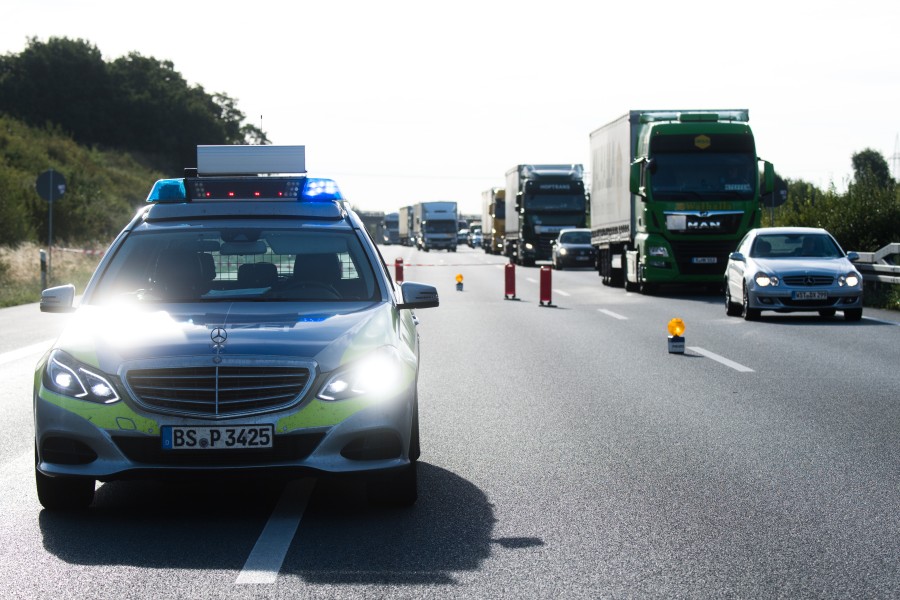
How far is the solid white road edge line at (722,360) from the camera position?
1344 cm

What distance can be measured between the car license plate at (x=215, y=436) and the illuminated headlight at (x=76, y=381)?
12.3 inches

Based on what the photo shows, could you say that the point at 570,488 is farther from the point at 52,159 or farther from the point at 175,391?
the point at 52,159

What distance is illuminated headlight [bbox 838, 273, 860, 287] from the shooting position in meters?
20.3

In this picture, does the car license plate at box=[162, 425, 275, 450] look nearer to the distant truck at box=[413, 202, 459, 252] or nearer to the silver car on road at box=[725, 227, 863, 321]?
the silver car on road at box=[725, 227, 863, 321]

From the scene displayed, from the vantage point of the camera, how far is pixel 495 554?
566cm

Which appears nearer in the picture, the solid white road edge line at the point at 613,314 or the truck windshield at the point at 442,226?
the solid white road edge line at the point at 613,314

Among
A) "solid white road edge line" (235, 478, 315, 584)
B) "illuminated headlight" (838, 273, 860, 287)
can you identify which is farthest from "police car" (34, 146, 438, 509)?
"illuminated headlight" (838, 273, 860, 287)

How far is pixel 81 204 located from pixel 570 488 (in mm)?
52656

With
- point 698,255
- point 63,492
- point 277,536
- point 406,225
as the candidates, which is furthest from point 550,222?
point 406,225

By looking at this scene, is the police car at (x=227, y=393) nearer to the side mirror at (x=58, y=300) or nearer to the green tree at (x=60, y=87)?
the side mirror at (x=58, y=300)

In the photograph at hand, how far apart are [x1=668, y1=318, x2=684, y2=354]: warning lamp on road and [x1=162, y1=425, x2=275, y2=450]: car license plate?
30.8ft

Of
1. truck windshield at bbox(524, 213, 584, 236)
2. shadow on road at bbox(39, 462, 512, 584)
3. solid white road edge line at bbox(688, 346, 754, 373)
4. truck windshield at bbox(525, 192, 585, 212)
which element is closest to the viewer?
shadow on road at bbox(39, 462, 512, 584)

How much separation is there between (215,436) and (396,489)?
968mm

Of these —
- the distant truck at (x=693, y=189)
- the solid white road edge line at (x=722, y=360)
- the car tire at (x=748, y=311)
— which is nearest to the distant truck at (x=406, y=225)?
the distant truck at (x=693, y=189)
